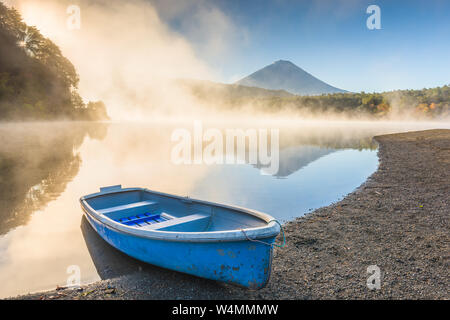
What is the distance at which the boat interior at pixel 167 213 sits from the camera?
249 inches

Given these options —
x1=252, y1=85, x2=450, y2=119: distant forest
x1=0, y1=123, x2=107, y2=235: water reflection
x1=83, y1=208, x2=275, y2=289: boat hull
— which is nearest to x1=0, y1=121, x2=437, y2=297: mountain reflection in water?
x1=0, y1=123, x2=107, y2=235: water reflection

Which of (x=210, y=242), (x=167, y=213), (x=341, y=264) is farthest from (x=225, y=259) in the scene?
(x=167, y=213)

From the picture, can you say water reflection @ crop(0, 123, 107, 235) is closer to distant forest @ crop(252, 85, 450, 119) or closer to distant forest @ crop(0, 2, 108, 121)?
distant forest @ crop(0, 2, 108, 121)

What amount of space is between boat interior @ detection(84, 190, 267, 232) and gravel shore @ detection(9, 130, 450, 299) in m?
0.95

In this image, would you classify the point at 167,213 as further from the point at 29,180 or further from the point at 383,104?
the point at 383,104

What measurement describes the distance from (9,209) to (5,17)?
3055 inches

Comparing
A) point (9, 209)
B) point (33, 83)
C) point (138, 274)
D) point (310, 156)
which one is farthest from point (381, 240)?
point (33, 83)

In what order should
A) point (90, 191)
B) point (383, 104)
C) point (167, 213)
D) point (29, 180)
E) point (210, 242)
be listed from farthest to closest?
point (383, 104) → point (29, 180) → point (90, 191) → point (167, 213) → point (210, 242)

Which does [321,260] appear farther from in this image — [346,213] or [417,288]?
[346,213]

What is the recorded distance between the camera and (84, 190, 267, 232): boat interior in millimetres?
6336

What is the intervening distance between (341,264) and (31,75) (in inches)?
3146

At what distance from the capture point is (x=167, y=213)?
322 inches

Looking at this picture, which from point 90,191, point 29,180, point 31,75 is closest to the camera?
point 90,191

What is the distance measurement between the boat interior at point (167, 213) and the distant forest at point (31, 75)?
66697mm
